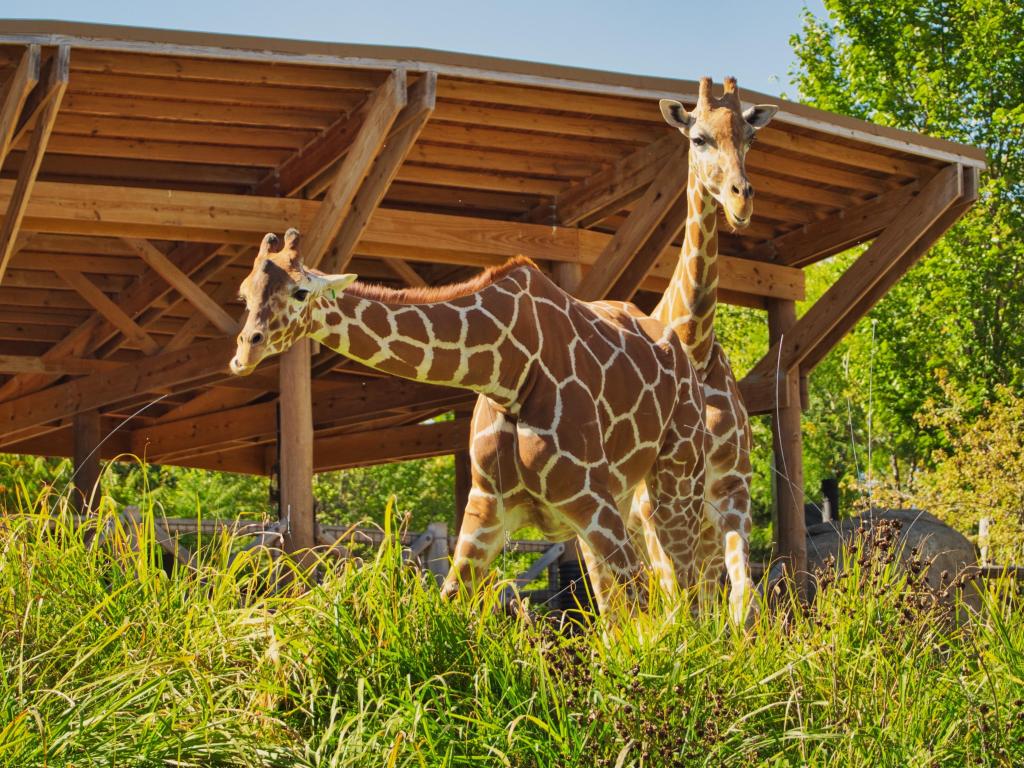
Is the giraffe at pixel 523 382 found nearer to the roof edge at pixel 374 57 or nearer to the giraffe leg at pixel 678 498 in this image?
the giraffe leg at pixel 678 498

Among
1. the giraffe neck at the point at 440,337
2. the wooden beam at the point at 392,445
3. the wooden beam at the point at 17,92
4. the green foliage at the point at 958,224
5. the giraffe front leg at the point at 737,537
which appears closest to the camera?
the giraffe neck at the point at 440,337

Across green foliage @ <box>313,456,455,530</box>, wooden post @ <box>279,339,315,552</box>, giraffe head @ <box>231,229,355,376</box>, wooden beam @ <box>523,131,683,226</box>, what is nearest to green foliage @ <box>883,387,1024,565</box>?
wooden beam @ <box>523,131,683,226</box>

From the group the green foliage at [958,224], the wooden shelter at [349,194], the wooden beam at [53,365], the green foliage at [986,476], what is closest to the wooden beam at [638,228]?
the wooden shelter at [349,194]

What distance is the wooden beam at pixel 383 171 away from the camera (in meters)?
9.67

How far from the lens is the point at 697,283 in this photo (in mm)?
→ 8148

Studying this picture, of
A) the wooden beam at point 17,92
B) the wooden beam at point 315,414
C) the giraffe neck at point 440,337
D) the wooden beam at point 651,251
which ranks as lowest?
the giraffe neck at point 440,337

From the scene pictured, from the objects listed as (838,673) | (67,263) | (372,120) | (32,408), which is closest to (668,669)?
(838,673)

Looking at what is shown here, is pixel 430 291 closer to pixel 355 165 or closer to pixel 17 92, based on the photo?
pixel 355 165

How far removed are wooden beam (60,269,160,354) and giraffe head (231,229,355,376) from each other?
762 cm

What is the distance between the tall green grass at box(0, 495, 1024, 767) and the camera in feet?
14.7

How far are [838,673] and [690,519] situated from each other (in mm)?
2541

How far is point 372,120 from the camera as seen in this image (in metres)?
9.78

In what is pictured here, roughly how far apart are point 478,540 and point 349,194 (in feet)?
13.7

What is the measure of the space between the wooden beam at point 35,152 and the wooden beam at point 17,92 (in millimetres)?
116
